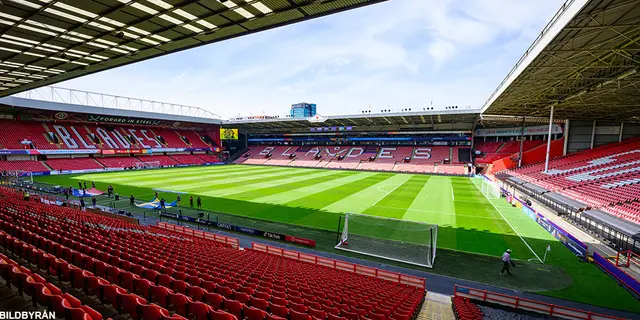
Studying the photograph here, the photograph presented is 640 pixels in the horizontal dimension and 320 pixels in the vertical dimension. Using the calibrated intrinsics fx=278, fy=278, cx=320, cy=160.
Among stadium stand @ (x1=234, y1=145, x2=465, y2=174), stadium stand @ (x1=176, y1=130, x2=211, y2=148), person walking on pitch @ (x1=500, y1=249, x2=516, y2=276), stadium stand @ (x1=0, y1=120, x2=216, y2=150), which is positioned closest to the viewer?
person walking on pitch @ (x1=500, y1=249, x2=516, y2=276)

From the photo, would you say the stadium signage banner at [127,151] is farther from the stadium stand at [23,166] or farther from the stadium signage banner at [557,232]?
the stadium signage banner at [557,232]

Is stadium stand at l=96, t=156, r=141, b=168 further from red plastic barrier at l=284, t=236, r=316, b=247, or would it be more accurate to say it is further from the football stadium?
red plastic barrier at l=284, t=236, r=316, b=247

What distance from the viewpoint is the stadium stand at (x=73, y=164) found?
141 feet

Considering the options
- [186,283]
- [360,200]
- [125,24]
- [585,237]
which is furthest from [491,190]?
[125,24]


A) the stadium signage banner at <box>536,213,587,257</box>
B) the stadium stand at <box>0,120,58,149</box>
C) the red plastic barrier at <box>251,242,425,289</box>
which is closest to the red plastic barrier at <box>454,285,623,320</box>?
the red plastic barrier at <box>251,242,425,289</box>

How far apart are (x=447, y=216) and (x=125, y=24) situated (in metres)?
22.5

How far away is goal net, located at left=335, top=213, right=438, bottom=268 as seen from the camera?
46.6 feet

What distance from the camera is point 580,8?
948 centimetres

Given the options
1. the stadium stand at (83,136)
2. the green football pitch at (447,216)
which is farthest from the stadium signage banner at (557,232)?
the stadium stand at (83,136)

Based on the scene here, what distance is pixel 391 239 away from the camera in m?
16.4

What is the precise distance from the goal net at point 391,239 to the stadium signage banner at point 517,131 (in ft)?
134

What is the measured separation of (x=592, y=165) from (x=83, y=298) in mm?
40615

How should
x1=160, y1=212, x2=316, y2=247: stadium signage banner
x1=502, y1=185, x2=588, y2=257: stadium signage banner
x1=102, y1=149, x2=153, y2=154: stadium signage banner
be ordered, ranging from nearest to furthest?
x1=502, y1=185, x2=588, y2=257: stadium signage banner, x1=160, y1=212, x2=316, y2=247: stadium signage banner, x1=102, y1=149, x2=153, y2=154: stadium signage banner

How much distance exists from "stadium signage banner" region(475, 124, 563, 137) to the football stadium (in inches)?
183
